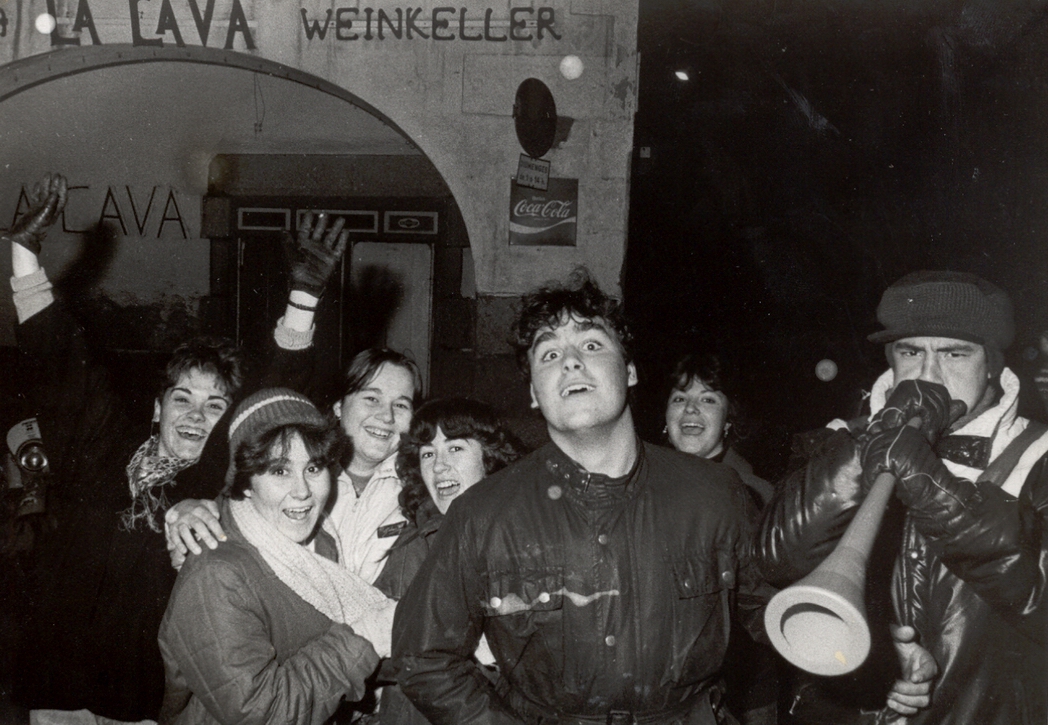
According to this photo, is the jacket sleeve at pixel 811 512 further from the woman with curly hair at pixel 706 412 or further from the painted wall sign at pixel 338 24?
the painted wall sign at pixel 338 24

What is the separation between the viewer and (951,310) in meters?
2.40

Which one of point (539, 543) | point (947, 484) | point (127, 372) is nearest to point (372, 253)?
point (127, 372)

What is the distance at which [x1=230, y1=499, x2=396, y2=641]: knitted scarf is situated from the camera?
99.5 inches

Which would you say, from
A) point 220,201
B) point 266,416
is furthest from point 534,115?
point 220,201

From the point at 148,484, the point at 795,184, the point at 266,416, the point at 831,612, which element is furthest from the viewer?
the point at 795,184

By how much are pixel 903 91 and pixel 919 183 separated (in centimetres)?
59

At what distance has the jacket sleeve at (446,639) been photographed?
87.1 inches

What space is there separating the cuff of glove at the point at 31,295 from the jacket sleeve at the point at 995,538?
3283 millimetres

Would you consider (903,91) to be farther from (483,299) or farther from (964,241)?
(483,299)

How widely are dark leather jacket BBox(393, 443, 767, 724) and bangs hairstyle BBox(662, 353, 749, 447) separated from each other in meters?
1.45

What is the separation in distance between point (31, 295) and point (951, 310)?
3.46 metres

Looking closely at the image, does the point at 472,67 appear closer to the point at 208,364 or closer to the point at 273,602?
the point at 208,364

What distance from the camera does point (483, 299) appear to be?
5.09 meters

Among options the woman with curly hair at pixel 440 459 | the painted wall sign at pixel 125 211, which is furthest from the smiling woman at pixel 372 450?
the painted wall sign at pixel 125 211
